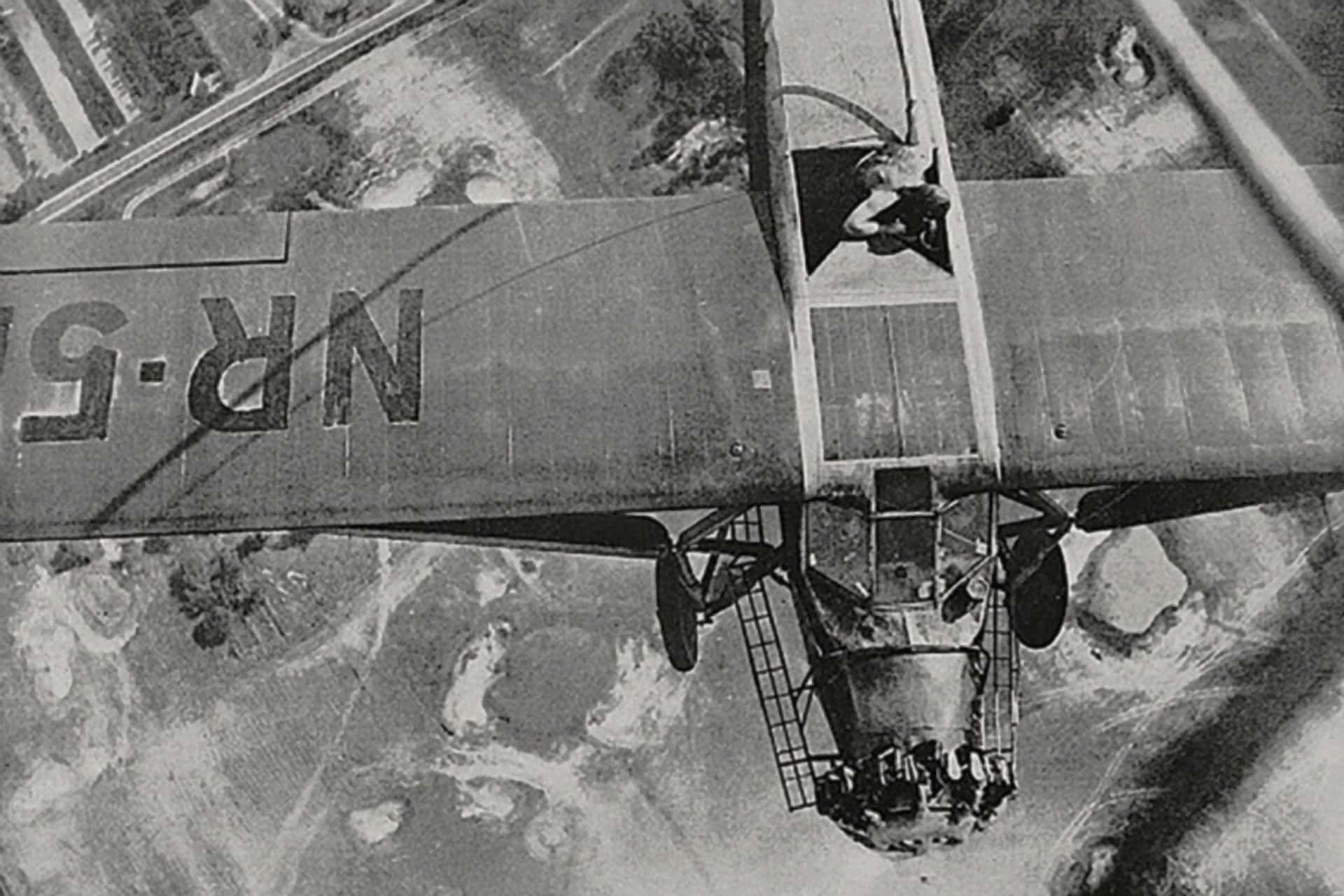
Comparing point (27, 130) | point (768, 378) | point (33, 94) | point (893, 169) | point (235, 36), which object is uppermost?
point (33, 94)

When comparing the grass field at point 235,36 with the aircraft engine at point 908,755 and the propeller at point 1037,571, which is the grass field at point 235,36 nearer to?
the aircraft engine at point 908,755

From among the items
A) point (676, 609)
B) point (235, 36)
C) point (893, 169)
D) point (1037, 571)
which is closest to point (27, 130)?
point (235, 36)

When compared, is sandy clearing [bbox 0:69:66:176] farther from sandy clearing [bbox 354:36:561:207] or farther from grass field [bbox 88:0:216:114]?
sandy clearing [bbox 354:36:561:207]

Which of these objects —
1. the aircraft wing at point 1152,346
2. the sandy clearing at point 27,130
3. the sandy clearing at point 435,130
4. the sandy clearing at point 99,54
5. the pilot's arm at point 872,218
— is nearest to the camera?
the aircraft wing at point 1152,346

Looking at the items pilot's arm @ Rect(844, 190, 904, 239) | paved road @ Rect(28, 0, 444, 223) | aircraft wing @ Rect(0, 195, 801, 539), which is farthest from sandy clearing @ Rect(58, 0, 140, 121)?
pilot's arm @ Rect(844, 190, 904, 239)

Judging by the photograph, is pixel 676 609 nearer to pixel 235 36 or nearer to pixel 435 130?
pixel 435 130

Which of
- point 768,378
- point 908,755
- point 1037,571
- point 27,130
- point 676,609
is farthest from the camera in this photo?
point 27,130

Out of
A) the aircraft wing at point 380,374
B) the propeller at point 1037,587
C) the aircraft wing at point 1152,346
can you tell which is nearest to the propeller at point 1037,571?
the propeller at point 1037,587
